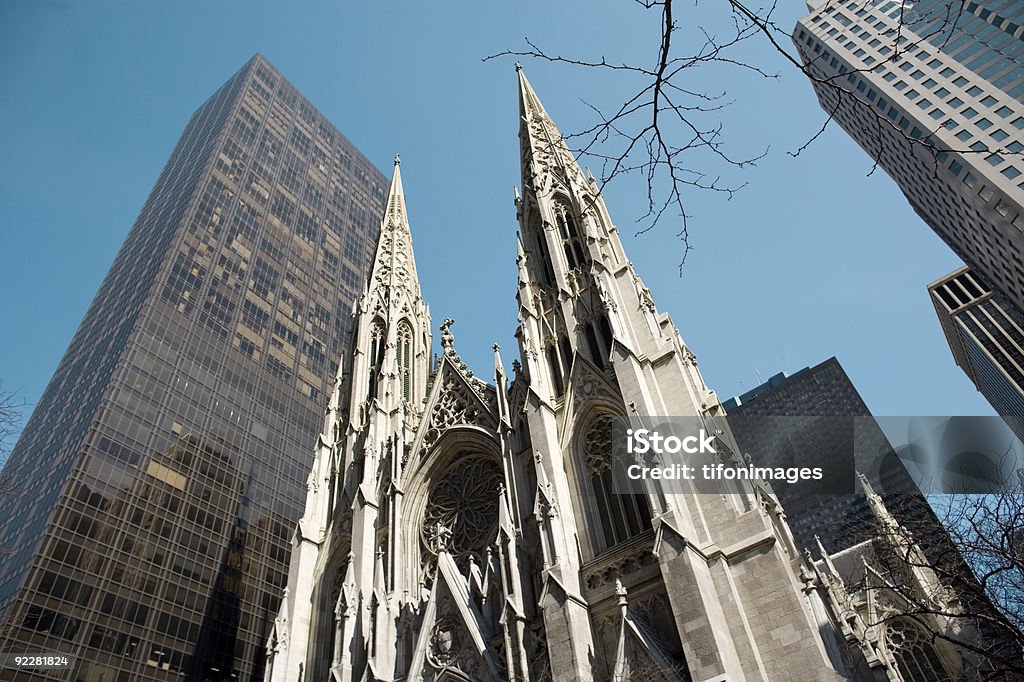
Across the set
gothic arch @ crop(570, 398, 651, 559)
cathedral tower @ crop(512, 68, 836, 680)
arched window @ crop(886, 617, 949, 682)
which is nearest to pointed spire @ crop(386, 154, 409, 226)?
cathedral tower @ crop(512, 68, 836, 680)

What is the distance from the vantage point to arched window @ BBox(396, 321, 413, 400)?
31.3m

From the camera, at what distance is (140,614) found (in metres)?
28.4

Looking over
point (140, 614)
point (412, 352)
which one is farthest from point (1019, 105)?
point (140, 614)

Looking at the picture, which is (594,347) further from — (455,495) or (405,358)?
(405,358)

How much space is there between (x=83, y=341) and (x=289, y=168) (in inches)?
922

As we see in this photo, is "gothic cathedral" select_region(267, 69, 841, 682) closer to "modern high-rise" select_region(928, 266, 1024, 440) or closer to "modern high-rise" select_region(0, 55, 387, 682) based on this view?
"modern high-rise" select_region(0, 55, 387, 682)

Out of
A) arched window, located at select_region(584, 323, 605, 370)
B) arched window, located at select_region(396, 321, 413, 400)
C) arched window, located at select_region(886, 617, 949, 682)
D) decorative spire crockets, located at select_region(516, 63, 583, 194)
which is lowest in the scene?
arched window, located at select_region(886, 617, 949, 682)

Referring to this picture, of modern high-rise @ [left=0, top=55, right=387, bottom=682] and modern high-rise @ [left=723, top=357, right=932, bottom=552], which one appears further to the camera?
modern high-rise @ [left=723, top=357, right=932, bottom=552]

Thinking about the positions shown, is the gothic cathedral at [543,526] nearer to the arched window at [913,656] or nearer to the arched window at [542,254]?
the arched window at [542,254]

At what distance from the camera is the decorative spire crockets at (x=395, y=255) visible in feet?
122

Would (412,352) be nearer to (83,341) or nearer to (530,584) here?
(530,584)

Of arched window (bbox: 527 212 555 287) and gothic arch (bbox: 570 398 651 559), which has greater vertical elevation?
arched window (bbox: 527 212 555 287)

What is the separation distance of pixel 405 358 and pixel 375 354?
5.05ft

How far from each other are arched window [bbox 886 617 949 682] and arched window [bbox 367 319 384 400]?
81.0 ft
